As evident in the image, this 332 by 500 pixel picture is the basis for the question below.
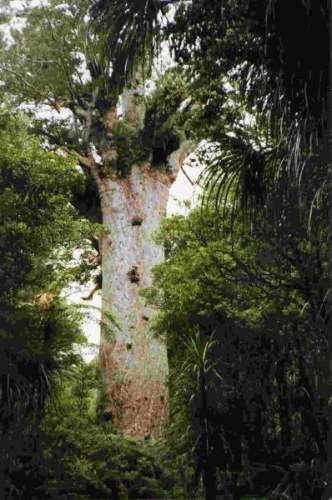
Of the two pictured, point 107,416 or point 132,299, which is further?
point 132,299

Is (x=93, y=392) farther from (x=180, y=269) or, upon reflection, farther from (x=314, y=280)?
(x=314, y=280)

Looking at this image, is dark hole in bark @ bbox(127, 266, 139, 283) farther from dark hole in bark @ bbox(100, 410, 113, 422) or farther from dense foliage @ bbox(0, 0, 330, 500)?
dark hole in bark @ bbox(100, 410, 113, 422)

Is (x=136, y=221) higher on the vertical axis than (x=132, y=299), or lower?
higher

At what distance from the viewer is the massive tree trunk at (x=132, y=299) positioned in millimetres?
9492

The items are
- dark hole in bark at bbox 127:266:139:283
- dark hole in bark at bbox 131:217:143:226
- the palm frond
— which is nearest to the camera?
the palm frond

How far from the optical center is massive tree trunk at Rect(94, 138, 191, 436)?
9.49m

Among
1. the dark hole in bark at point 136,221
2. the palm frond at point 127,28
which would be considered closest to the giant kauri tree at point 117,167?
the dark hole in bark at point 136,221

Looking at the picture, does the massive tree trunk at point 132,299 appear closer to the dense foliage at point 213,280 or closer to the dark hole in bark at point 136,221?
the dark hole in bark at point 136,221

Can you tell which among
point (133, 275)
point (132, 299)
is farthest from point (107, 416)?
point (133, 275)

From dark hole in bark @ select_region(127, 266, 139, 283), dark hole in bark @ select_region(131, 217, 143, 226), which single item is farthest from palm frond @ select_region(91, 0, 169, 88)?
dark hole in bark @ select_region(131, 217, 143, 226)

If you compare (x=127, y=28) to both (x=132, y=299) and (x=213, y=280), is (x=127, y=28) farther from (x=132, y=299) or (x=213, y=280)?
(x=132, y=299)

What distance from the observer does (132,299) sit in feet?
34.1

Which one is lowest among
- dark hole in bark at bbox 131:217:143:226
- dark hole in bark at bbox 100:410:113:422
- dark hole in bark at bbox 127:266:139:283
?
dark hole in bark at bbox 100:410:113:422

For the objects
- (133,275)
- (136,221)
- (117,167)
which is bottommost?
(133,275)
